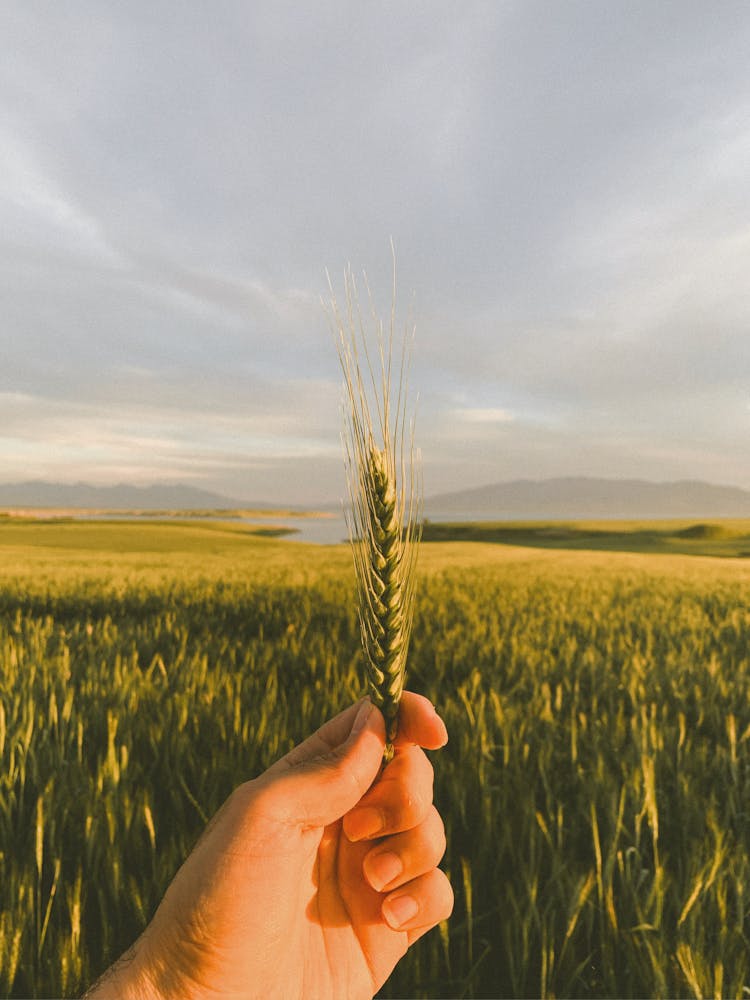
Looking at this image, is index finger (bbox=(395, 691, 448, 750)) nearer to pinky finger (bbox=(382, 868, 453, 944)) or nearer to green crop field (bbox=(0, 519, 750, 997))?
pinky finger (bbox=(382, 868, 453, 944))

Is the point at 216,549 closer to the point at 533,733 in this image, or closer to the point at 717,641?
the point at 717,641

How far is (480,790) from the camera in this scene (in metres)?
2.61

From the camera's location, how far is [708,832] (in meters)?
2.38

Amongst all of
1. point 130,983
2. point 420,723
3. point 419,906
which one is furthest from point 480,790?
point 130,983

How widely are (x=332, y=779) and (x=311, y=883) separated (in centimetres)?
54

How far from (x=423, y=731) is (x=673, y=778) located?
188cm

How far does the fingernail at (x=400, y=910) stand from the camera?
67.7 inches

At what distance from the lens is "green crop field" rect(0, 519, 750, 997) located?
1820 mm

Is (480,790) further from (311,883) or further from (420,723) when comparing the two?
(420,723)

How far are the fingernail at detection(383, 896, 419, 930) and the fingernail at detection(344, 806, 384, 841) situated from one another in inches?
7.5

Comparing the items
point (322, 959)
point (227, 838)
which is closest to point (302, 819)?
point (227, 838)

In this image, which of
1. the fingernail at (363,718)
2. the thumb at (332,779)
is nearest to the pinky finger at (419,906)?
the thumb at (332,779)

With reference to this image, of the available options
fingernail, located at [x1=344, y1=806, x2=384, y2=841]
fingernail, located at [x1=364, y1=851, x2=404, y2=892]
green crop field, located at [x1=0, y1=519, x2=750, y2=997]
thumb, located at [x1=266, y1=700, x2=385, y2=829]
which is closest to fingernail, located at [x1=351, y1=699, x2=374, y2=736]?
thumb, located at [x1=266, y1=700, x2=385, y2=829]

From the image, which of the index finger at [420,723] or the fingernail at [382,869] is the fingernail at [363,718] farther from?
the fingernail at [382,869]
